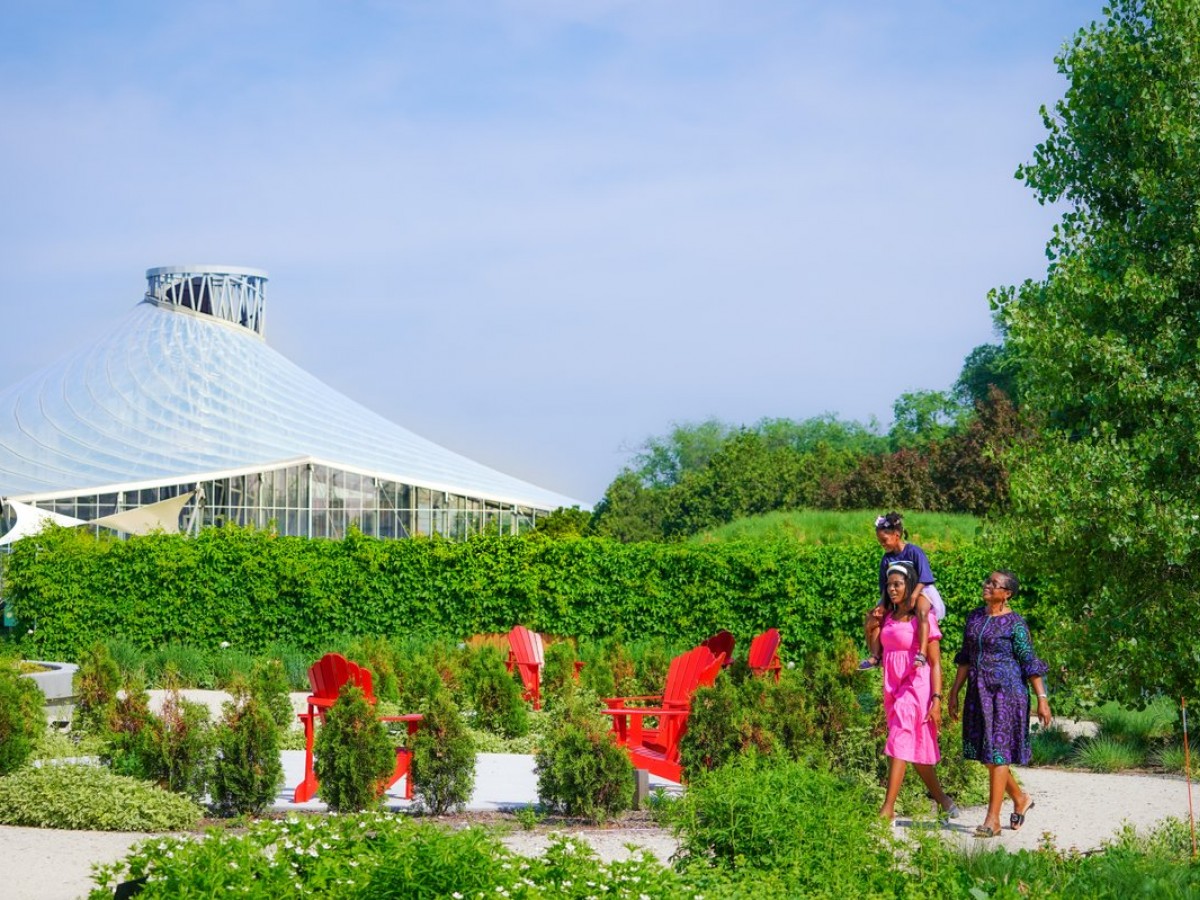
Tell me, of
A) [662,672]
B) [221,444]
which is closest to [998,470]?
[662,672]

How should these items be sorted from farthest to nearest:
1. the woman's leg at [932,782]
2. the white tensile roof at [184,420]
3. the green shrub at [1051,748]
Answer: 1. the white tensile roof at [184,420]
2. the green shrub at [1051,748]
3. the woman's leg at [932,782]

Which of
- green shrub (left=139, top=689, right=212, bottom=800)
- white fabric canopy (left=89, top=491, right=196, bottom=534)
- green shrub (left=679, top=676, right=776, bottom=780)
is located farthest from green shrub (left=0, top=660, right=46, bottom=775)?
white fabric canopy (left=89, top=491, right=196, bottom=534)

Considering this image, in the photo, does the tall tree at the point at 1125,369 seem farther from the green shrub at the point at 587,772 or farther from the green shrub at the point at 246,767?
the green shrub at the point at 246,767

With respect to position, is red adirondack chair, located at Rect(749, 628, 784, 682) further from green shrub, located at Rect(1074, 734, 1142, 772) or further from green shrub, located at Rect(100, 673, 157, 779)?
green shrub, located at Rect(100, 673, 157, 779)

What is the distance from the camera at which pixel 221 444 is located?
51.5 meters

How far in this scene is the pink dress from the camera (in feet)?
24.5

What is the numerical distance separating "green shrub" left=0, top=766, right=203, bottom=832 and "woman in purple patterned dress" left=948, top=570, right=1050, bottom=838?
14.1 ft

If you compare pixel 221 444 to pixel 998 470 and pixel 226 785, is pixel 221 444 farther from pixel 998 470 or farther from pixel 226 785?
pixel 226 785

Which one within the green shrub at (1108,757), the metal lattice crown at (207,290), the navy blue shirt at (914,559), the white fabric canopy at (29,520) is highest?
the metal lattice crown at (207,290)

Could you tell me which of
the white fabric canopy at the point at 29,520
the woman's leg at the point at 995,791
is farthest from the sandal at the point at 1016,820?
the white fabric canopy at the point at 29,520

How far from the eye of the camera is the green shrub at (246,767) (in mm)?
7879

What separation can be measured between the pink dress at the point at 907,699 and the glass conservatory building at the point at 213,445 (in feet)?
79.7

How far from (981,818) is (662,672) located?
18.3 ft

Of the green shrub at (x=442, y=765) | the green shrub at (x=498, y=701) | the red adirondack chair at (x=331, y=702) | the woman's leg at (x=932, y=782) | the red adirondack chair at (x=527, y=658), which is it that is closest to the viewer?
the woman's leg at (x=932, y=782)
